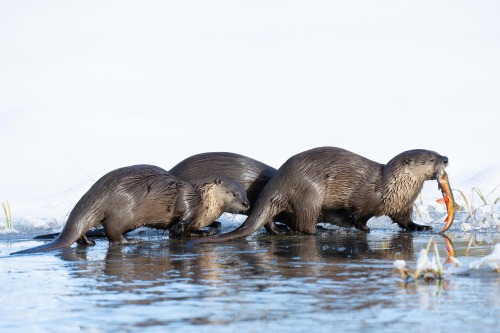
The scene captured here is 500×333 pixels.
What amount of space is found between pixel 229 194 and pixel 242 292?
2878 mm

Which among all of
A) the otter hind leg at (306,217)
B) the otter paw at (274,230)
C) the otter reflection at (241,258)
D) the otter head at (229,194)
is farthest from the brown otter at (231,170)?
the otter reflection at (241,258)

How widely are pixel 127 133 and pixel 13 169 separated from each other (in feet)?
6.82

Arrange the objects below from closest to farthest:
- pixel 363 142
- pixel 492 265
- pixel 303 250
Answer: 1. pixel 492 265
2. pixel 303 250
3. pixel 363 142

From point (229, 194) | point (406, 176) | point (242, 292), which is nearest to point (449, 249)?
point (406, 176)

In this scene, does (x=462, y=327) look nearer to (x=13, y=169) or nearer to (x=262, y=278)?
(x=262, y=278)

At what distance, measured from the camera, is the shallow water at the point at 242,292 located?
3.22 meters

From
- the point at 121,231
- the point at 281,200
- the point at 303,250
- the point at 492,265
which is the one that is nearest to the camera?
the point at 492,265

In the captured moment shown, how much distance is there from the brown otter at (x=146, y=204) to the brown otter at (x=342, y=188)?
11.5 inches

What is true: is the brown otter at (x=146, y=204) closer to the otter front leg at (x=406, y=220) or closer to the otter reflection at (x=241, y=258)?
the otter reflection at (x=241, y=258)

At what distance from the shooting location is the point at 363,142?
1173 cm

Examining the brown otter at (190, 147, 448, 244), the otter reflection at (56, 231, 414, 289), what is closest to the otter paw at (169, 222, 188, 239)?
the otter reflection at (56, 231, 414, 289)

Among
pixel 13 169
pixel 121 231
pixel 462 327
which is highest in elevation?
pixel 13 169

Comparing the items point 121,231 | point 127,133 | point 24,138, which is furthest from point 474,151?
point 121,231

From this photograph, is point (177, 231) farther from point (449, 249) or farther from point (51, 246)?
point (449, 249)
